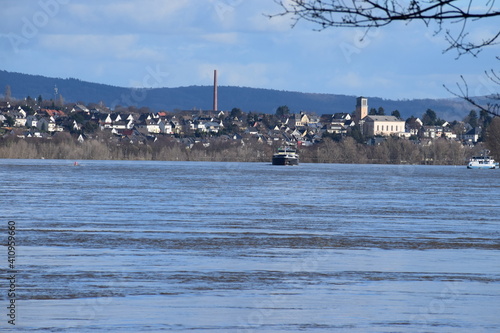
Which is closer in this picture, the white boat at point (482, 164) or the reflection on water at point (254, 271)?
the reflection on water at point (254, 271)

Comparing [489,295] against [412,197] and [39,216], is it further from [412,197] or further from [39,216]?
[412,197]

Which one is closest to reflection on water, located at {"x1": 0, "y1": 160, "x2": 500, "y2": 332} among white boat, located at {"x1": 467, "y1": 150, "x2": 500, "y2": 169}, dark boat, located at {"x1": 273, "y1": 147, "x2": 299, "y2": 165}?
dark boat, located at {"x1": 273, "y1": 147, "x2": 299, "y2": 165}

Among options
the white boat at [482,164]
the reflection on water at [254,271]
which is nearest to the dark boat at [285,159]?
the white boat at [482,164]

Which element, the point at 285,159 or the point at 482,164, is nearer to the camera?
the point at 285,159

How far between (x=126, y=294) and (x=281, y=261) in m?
5.75

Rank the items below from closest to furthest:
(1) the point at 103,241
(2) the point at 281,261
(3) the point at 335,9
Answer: (3) the point at 335,9, (2) the point at 281,261, (1) the point at 103,241

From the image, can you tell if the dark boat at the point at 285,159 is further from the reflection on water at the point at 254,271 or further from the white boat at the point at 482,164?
the reflection on water at the point at 254,271

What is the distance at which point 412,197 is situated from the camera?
55.3 metres

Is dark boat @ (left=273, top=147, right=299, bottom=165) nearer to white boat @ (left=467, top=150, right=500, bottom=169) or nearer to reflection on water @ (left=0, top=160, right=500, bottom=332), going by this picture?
white boat @ (left=467, top=150, right=500, bottom=169)

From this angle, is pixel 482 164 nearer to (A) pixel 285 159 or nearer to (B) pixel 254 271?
(A) pixel 285 159

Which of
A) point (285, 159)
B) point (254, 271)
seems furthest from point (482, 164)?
point (254, 271)

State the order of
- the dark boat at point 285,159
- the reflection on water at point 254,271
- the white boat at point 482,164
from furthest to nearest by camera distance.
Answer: the white boat at point 482,164, the dark boat at point 285,159, the reflection on water at point 254,271

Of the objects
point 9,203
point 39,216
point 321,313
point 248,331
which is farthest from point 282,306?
point 9,203

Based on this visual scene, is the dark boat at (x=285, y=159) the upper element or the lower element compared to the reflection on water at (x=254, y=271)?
lower
